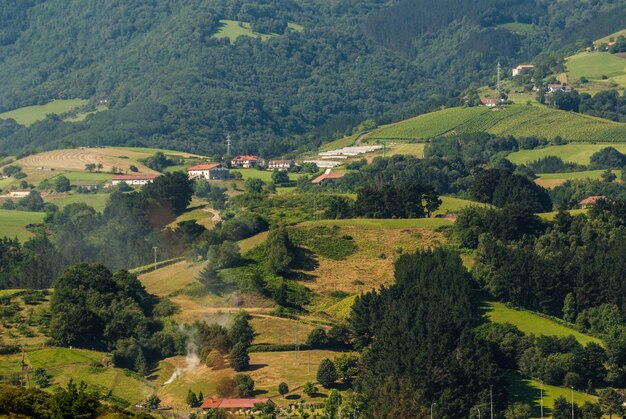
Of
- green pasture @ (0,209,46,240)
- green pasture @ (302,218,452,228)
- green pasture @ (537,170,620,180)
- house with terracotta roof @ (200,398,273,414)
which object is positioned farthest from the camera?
green pasture @ (537,170,620,180)

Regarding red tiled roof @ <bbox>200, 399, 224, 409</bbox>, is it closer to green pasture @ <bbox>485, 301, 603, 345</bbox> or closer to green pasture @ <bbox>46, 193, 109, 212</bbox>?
green pasture @ <bbox>485, 301, 603, 345</bbox>

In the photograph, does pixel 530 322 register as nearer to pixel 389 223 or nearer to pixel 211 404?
pixel 389 223

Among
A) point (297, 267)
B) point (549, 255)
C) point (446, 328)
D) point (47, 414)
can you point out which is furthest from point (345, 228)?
point (47, 414)

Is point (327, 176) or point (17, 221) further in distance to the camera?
point (327, 176)

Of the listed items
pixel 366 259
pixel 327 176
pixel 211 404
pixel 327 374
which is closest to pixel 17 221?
pixel 327 176

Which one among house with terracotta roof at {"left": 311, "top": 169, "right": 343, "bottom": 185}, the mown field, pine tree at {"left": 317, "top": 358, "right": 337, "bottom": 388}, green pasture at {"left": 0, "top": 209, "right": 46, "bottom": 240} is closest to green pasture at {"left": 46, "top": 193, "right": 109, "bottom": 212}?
green pasture at {"left": 0, "top": 209, "right": 46, "bottom": 240}
